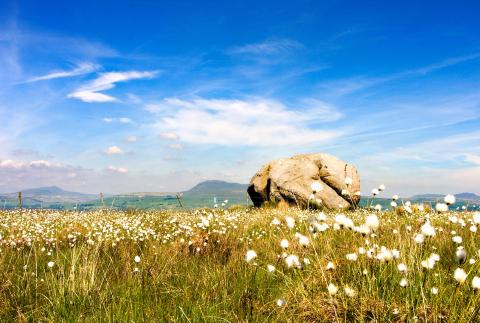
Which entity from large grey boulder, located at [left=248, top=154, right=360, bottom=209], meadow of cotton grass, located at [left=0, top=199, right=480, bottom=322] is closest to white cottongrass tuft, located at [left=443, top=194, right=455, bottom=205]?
meadow of cotton grass, located at [left=0, top=199, right=480, bottom=322]

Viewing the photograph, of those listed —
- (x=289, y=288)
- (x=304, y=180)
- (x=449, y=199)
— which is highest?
(x=304, y=180)

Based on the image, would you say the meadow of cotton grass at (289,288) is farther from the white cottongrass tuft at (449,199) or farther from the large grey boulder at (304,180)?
the large grey boulder at (304,180)

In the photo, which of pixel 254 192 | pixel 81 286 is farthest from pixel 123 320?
pixel 254 192

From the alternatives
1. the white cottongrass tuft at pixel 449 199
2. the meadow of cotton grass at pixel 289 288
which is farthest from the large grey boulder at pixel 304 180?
the white cottongrass tuft at pixel 449 199

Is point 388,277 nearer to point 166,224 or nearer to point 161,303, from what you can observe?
point 161,303

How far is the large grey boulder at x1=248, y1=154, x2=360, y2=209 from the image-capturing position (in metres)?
21.7

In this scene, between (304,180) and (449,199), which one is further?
(304,180)

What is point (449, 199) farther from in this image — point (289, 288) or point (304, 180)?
point (304, 180)

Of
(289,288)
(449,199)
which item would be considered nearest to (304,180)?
(449,199)

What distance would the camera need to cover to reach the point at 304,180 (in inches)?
875

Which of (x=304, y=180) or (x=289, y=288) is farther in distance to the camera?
(x=304, y=180)

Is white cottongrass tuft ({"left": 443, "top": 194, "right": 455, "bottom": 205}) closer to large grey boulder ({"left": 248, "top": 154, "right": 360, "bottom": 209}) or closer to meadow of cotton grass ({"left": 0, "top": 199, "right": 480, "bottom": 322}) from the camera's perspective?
meadow of cotton grass ({"left": 0, "top": 199, "right": 480, "bottom": 322})

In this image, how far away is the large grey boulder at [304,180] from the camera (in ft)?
71.3

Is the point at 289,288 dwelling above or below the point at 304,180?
below
